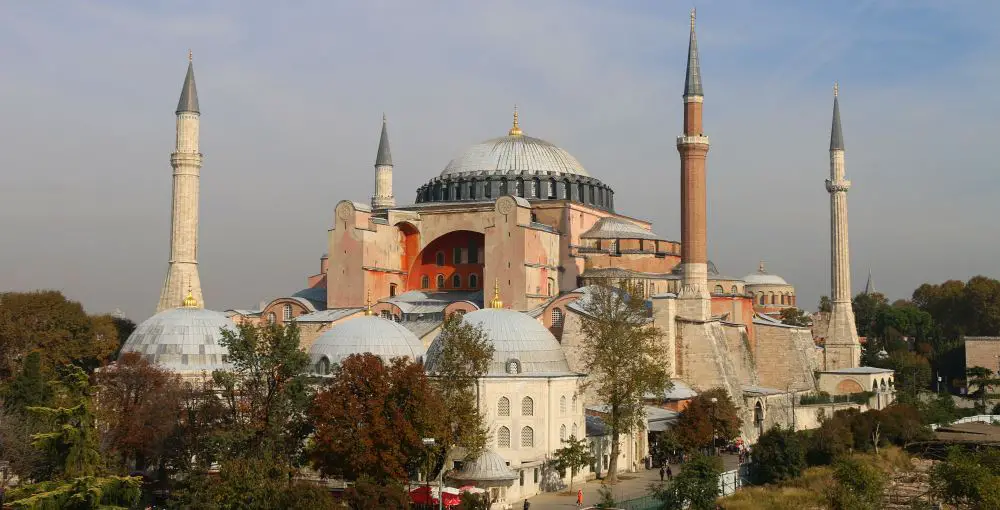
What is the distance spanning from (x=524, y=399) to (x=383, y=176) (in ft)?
67.6

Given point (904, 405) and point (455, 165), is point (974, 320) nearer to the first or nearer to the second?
point (904, 405)

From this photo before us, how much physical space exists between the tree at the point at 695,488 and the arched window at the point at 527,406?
388 cm

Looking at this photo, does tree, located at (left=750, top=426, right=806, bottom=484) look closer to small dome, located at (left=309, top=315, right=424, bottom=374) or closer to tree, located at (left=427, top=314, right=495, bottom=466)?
tree, located at (left=427, top=314, right=495, bottom=466)

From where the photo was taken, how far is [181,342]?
2986 centimetres

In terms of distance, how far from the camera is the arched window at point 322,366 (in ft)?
90.8

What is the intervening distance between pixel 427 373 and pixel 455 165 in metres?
17.1

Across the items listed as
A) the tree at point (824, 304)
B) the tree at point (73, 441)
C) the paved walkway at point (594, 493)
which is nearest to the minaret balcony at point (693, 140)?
the paved walkway at point (594, 493)

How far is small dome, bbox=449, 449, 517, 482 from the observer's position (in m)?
24.0

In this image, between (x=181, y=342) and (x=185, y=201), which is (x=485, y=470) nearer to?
(x=181, y=342)

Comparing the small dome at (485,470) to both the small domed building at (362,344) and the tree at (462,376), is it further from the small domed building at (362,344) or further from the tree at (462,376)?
the small domed building at (362,344)

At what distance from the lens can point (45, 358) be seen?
36156 mm

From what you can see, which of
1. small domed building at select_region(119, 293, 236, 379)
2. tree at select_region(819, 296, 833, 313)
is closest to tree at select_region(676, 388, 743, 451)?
small domed building at select_region(119, 293, 236, 379)

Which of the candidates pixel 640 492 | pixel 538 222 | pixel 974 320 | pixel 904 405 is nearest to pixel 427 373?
pixel 640 492

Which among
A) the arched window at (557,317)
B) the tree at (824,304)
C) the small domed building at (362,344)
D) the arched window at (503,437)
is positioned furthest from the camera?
the tree at (824,304)
